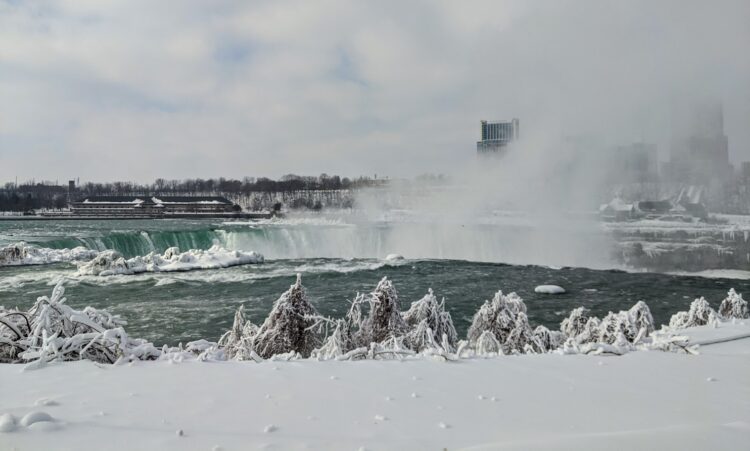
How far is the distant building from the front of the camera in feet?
319

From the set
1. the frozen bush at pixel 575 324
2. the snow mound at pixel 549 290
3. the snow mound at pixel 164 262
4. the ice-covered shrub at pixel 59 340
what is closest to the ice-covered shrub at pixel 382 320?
the ice-covered shrub at pixel 59 340

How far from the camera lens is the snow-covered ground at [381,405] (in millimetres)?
2770

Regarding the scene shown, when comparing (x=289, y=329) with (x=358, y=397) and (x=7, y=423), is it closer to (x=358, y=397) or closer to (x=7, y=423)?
(x=358, y=397)

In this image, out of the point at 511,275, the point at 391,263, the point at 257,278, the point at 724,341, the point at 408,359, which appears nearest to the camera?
the point at 408,359

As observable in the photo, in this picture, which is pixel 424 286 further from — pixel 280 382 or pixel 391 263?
pixel 280 382

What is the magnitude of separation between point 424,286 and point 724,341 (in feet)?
52.9

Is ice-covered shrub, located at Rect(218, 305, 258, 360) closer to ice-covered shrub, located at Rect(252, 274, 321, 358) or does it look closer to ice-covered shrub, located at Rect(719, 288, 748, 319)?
ice-covered shrub, located at Rect(252, 274, 321, 358)

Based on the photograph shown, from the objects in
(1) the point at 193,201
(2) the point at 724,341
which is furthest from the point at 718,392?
(1) the point at 193,201

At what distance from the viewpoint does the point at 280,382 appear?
13.2 feet

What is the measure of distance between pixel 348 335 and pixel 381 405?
177 inches

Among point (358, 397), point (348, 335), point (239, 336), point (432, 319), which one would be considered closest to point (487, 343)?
point (432, 319)

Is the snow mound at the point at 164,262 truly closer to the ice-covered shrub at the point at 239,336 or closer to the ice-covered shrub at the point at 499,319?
the ice-covered shrub at the point at 239,336

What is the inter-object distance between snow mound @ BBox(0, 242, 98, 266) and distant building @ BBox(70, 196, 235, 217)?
2757 inches

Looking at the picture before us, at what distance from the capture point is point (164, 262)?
27.7 m
